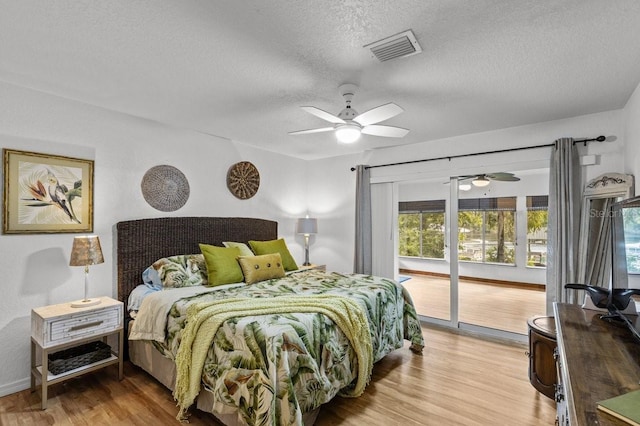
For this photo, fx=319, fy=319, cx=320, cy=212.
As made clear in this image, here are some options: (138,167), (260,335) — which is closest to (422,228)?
(260,335)

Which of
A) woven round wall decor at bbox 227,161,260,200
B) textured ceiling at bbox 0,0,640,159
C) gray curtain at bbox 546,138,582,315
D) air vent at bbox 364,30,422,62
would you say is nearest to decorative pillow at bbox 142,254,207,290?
woven round wall decor at bbox 227,161,260,200

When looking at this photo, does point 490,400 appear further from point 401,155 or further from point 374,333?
point 401,155

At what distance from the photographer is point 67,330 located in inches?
98.1

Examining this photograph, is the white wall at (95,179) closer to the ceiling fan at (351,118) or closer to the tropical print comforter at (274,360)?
the tropical print comforter at (274,360)

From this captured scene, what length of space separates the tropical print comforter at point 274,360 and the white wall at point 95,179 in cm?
111

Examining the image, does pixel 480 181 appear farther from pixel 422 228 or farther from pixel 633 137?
pixel 633 137

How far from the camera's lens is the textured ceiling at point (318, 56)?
1646mm

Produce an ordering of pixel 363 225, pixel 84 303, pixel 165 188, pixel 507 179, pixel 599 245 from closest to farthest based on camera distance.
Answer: pixel 84 303, pixel 599 245, pixel 165 188, pixel 507 179, pixel 363 225

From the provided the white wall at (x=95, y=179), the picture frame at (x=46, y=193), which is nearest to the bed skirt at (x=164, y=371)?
the white wall at (x=95, y=179)

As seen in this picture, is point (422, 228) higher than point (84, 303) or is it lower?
higher

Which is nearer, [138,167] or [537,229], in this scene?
[138,167]

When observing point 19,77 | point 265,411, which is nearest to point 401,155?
point 265,411

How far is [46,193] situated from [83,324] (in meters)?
1.18

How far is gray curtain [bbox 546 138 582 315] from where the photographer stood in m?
3.20
